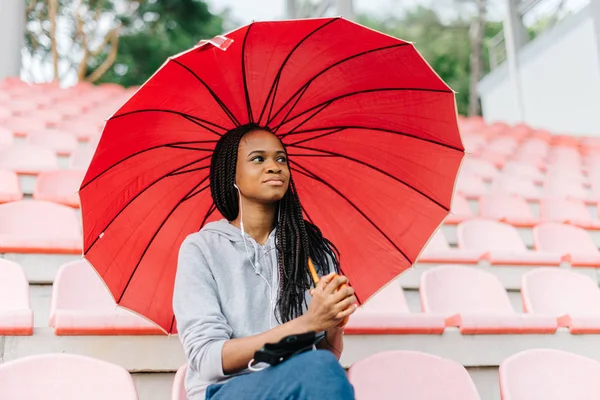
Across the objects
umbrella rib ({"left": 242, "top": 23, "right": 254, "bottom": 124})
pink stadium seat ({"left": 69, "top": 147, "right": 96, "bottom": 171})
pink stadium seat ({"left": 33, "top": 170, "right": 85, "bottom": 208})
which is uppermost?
umbrella rib ({"left": 242, "top": 23, "right": 254, "bottom": 124})

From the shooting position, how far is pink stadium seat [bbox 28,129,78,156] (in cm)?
406

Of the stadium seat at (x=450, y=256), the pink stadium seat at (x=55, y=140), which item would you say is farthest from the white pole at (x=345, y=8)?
the stadium seat at (x=450, y=256)

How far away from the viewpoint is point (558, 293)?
2607 mm

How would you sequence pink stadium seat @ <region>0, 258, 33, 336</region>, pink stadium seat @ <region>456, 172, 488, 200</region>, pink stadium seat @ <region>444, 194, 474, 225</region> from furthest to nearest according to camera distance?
pink stadium seat @ <region>456, 172, 488, 200</region>, pink stadium seat @ <region>444, 194, 474, 225</region>, pink stadium seat @ <region>0, 258, 33, 336</region>

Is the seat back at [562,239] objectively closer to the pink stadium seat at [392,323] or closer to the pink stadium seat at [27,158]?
the pink stadium seat at [392,323]

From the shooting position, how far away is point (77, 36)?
13.6 m

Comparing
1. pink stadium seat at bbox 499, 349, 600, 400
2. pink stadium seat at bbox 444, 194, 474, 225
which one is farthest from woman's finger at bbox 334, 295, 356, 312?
pink stadium seat at bbox 444, 194, 474, 225

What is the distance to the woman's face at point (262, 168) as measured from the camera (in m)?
1.45

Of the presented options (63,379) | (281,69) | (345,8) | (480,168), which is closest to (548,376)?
(281,69)

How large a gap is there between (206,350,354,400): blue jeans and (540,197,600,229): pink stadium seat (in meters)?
3.26

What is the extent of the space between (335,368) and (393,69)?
2.50ft

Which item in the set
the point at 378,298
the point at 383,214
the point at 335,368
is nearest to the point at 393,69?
the point at 383,214

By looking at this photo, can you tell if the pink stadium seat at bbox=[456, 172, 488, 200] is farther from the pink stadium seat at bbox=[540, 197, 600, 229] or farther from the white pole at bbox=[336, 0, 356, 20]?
the white pole at bbox=[336, 0, 356, 20]

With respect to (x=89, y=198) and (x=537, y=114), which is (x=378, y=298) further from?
(x=537, y=114)
